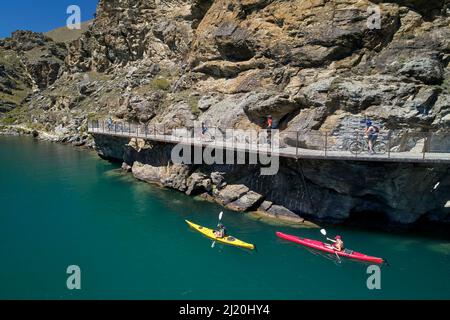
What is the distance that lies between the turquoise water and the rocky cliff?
324cm

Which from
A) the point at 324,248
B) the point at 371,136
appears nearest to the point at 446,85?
the point at 371,136

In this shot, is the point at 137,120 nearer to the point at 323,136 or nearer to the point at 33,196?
the point at 33,196

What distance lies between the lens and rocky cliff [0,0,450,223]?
2781cm

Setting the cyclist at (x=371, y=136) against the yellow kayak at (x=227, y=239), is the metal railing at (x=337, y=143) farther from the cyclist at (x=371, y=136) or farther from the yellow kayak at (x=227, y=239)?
the yellow kayak at (x=227, y=239)

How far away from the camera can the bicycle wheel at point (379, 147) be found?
25.8 m

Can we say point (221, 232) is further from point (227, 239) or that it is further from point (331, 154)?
point (331, 154)

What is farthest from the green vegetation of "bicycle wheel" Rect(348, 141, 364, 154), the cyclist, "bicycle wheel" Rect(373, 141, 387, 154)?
"bicycle wheel" Rect(348, 141, 364, 154)

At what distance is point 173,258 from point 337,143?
1613 centimetres

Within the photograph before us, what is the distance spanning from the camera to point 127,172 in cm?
4938

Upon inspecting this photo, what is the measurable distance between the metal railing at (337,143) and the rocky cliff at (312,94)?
973mm

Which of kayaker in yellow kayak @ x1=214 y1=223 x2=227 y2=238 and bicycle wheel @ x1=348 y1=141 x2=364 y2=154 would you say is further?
bicycle wheel @ x1=348 y1=141 x2=364 y2=154

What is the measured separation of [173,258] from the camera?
78.2 ft

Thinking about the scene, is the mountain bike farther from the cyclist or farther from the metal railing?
the cyclist
